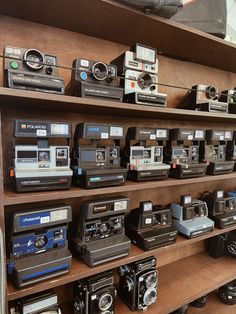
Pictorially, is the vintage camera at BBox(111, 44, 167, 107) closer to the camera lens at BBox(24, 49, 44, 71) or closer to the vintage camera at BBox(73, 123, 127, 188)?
the vintage camera at BBox(73, 123, 127, 188)

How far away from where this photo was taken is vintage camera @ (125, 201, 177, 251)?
1.19m

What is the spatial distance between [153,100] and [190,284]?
1.19 metres

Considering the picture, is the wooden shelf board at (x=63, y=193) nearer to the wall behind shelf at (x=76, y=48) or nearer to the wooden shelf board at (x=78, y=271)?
the wooden shelf board at (x=78, y=271)

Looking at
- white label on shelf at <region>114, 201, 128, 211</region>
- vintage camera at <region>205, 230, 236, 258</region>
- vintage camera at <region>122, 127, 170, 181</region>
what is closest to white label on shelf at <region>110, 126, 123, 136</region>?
vintage camera at <region>122, 127, 170, 181</region>

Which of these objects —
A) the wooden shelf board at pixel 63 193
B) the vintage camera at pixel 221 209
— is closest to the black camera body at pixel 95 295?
the wooden shelf board at pixel 63 193

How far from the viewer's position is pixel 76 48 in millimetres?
1232

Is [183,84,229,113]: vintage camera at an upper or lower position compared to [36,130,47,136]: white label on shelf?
upper

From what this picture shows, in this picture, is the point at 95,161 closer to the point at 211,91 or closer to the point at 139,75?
the point at 139,75

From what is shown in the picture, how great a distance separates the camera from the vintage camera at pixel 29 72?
2.68 ft

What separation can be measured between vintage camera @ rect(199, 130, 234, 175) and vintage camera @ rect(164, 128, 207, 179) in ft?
0.24

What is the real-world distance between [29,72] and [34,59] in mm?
107

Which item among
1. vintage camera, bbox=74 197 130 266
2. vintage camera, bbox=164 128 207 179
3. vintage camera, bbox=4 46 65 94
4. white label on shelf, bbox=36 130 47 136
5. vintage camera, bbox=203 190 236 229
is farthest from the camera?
vintage camera, bbox=203 190 236 229

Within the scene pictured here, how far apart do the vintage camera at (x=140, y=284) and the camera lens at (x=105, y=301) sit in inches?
5.8

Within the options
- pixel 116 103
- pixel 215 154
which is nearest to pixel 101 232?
pixel 116 103
